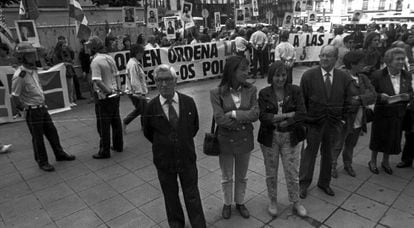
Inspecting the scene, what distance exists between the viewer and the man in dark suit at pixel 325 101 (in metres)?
3.40

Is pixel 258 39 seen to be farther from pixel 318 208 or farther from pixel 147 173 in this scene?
pixel 318 208

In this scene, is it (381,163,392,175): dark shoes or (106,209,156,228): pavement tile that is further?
→ (381,163,392,175): dark shoes

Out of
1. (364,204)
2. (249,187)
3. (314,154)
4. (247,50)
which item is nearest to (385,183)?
(364,204)

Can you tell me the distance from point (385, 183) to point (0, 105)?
793 cm

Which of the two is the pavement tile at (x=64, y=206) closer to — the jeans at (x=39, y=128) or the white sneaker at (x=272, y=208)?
the jeans at (x=39, y=128)

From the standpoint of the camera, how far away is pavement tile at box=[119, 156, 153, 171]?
→ 4.76m

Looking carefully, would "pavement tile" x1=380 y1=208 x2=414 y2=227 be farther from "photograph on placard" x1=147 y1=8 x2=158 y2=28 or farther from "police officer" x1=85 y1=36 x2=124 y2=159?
"photograph on placard" x1=147 y1=8 x2=158 y2=28

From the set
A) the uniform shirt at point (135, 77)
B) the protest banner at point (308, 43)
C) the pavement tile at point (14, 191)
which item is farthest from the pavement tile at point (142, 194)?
the protest banner at point (308, 43)

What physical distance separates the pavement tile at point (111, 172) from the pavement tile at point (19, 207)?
906 mm

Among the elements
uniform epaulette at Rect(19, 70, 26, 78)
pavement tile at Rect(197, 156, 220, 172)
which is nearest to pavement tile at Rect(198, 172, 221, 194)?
pavement tile at Rect(197, 156, 220, 172)

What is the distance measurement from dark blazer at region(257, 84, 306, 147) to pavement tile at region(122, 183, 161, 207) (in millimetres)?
1716

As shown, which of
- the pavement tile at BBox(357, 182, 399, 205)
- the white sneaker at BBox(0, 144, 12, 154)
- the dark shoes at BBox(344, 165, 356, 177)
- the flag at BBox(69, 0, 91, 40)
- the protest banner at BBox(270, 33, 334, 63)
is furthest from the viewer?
the protest banner at BBox(270, 33, 334, 63)

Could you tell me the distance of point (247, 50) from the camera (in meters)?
11.8

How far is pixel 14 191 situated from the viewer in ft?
13.7
